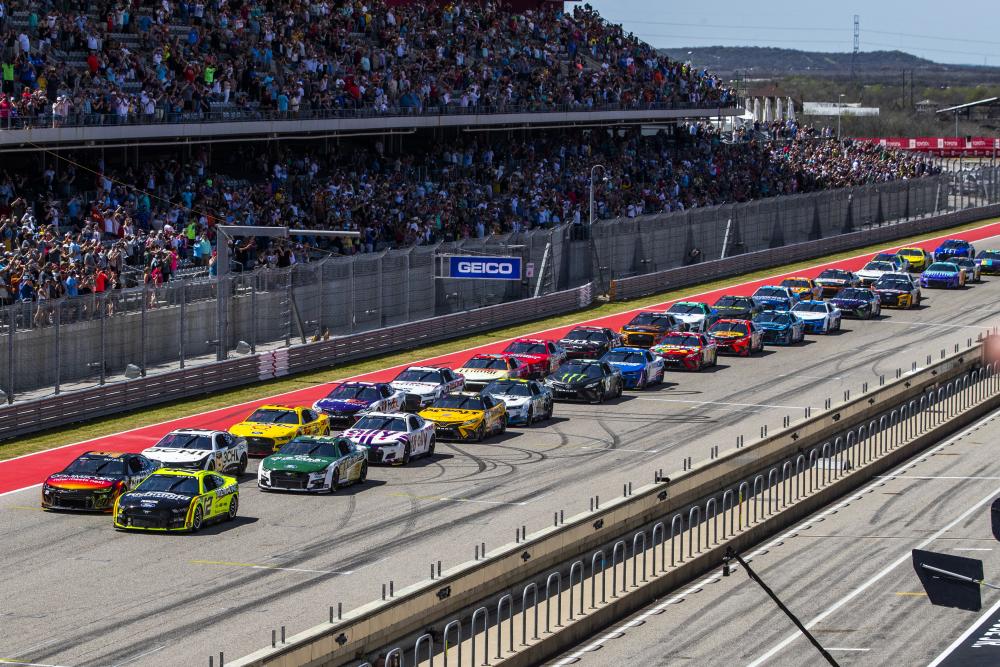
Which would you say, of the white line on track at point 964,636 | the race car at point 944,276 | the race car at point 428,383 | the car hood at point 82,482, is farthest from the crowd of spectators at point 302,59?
the white line on track at point 964,636

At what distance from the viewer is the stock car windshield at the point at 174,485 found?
28.4 meters

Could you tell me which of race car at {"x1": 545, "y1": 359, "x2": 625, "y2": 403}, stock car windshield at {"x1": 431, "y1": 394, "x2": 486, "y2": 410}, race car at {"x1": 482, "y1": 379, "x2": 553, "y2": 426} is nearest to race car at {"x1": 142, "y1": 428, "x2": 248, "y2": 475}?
stock car windshield at {"x1": 431, "y1": 394, "x2": 486, "y2": 410}

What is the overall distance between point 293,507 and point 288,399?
39.9 feet

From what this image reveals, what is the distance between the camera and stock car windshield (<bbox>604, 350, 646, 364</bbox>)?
1763 inches

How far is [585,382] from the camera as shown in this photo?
4231cm

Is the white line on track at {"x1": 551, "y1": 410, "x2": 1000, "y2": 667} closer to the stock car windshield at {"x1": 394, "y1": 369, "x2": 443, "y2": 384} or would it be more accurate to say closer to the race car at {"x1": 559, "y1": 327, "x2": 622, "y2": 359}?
the stock car windshield at {"x1": 394, "y1": 369, "x2": 443, "y2": 384}

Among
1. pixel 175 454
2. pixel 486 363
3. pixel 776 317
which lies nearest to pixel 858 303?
pixel 776 317

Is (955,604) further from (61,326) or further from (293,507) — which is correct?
(61,326)

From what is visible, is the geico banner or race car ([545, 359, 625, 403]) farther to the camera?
the geico banner

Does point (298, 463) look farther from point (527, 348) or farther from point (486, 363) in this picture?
point (527, 348)

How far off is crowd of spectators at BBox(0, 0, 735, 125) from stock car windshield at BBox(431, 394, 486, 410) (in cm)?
1593

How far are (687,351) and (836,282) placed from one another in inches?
641

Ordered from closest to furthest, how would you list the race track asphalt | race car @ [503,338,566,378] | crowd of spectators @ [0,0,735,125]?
the race track asphalt → race car @ [503,338,566,378] → crowd of spectators @ [0,0,735,125]

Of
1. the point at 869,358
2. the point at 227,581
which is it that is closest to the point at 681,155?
the point at 869,358
